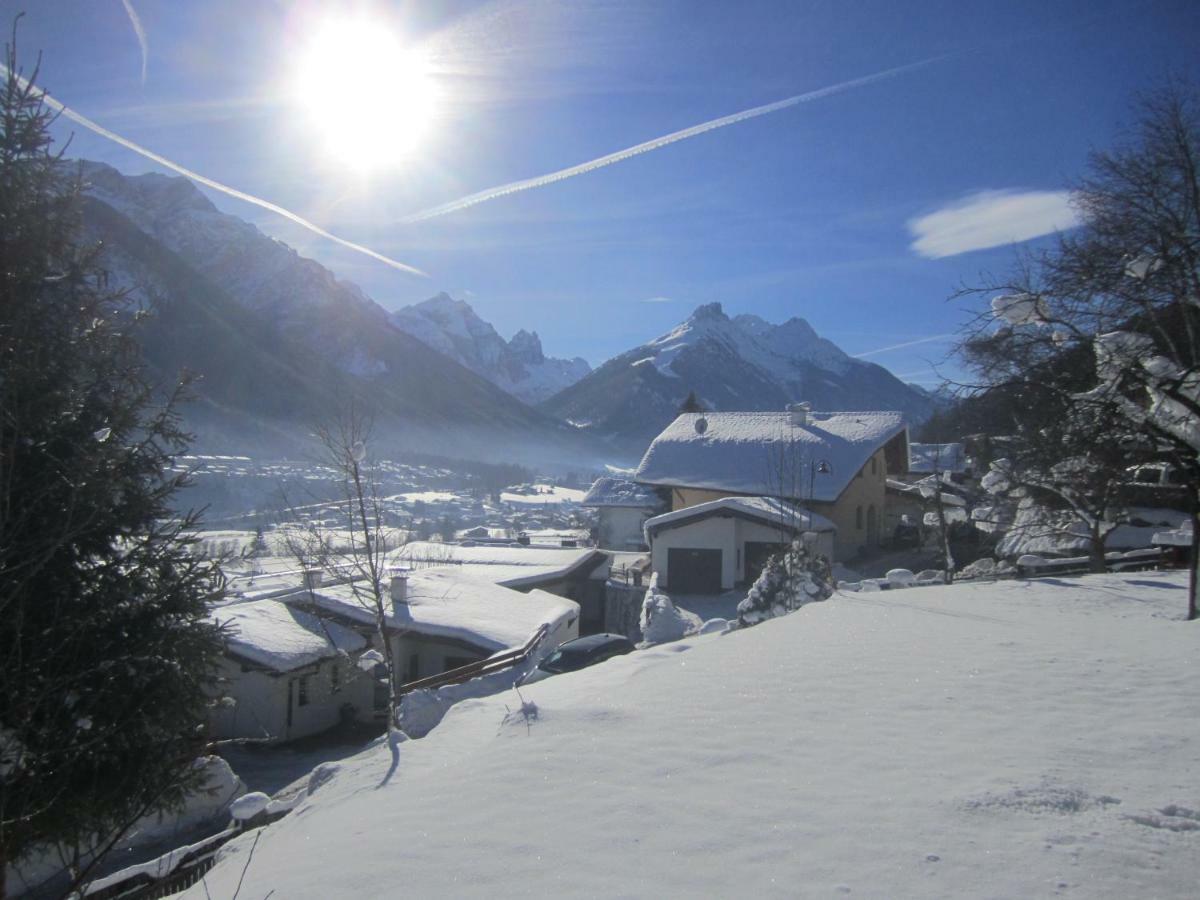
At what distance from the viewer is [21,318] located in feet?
13.9

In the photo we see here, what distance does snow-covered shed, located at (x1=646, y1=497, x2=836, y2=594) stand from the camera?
28016 mm

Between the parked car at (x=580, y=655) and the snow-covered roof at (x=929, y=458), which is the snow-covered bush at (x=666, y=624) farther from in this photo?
the snow-covered roof at (x=929, y=458)

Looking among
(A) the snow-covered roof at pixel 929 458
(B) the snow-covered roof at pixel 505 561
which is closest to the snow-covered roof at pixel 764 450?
(B) the snow-covered roof at pixel 505 561

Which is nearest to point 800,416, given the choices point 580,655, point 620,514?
point 620,514

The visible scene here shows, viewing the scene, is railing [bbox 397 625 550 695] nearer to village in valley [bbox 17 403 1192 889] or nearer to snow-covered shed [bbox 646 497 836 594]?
village in valley [bbox 17 403 1192 889]

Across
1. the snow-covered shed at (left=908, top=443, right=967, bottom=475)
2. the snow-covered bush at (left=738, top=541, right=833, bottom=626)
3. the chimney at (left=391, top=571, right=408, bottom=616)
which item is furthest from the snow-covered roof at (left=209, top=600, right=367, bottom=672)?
the snow-covered shed at (left=908, top=443, right=967, bottom=475)

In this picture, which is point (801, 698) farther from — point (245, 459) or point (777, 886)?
point (245, 459)

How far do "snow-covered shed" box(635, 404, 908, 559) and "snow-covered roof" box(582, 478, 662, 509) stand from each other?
23.5 feet

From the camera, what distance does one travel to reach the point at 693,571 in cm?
2855

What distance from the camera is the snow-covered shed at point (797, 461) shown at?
3147cm

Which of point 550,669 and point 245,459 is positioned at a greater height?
point 245,459

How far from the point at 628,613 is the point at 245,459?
84742 millimetres

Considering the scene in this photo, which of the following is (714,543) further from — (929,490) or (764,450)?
(764,450)

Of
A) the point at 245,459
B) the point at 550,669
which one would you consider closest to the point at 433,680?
the point at 550,669
